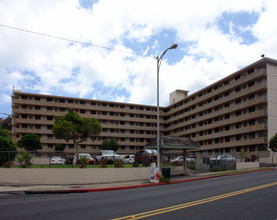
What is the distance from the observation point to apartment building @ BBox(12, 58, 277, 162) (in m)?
48.8

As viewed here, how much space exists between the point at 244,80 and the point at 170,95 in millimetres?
36034

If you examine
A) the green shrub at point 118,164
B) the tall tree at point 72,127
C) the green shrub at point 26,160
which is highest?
the tall tree at point 72,127

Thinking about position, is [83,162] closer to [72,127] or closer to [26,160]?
[26,160]

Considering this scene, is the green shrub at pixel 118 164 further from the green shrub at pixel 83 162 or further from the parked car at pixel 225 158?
the parked car at pixel 225 158

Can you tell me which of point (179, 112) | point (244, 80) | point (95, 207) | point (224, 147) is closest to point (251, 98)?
point (244, 80)

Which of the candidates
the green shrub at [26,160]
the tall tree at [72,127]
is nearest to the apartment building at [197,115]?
the tall tree at [72,127]

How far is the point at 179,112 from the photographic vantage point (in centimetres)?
7950

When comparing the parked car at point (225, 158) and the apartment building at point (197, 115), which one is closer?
the parked car at point (225, 158)

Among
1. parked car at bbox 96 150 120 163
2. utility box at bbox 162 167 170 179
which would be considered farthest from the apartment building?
parked car at bbox 96 150 120 163

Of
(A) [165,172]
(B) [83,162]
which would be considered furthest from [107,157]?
(A) [165,172]

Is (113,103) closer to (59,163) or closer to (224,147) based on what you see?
(224,147)

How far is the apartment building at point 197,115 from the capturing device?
48.8m

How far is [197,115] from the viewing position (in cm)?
7000

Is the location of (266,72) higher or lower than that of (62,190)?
higher
